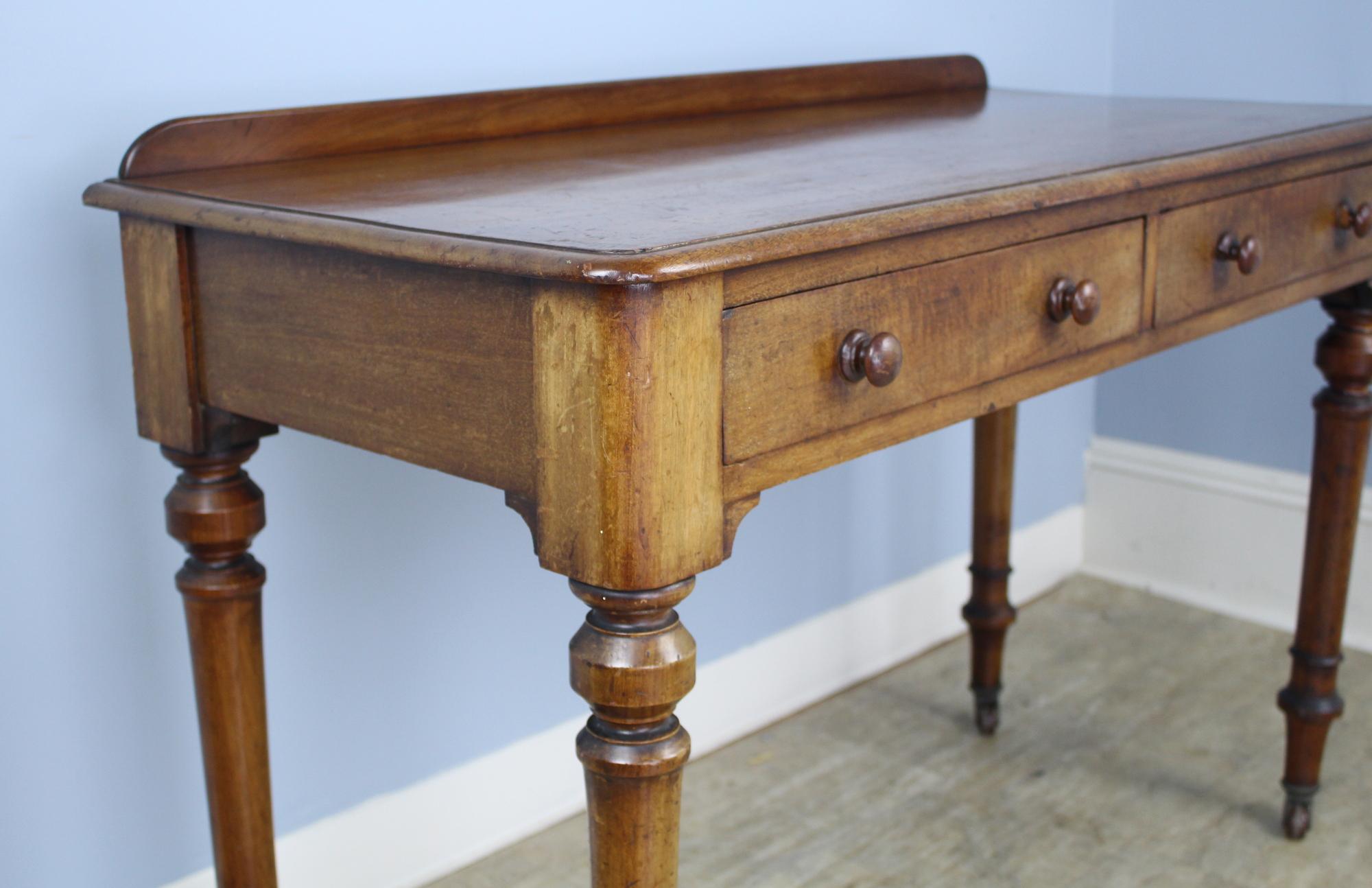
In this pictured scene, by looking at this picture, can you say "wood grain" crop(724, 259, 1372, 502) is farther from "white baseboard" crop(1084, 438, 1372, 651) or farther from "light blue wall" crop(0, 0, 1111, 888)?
"white baseboard" crop(1084, 438, 1372, 651)

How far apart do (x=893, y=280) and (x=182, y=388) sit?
0.62 meters

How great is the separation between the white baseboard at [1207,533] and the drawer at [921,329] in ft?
4.64

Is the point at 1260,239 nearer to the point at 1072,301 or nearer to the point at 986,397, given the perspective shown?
the point at 1072,301

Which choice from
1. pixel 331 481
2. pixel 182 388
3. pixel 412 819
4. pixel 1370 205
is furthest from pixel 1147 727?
pixel 182 388

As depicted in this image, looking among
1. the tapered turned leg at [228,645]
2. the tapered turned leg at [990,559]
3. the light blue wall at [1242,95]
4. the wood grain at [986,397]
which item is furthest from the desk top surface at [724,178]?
the light blue wall at [1242,95]

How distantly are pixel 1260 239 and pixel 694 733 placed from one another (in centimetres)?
109

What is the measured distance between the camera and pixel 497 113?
1597 millimetres

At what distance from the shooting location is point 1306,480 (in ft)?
8.50

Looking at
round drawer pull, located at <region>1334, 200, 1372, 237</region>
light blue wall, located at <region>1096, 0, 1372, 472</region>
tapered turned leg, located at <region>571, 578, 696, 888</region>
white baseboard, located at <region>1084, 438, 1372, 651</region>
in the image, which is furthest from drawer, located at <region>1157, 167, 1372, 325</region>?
white baseboard, located at <region>1084, 438, 1372, 651</region>

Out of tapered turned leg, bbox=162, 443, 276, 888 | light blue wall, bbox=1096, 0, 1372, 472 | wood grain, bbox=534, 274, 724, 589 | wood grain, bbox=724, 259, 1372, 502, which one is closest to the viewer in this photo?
wood grain, bbox=534, 274, 724, 589

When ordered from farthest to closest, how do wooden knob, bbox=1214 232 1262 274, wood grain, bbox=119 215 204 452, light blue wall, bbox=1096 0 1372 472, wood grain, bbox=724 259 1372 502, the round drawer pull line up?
1. light blue wall, bbox=1096 0 1372 472
2. the round drawer pull
3. wooden knob, bbox=1214 232 1262 274
4. wood grain, bbox=119 215 204 452
5. wood grain, bbox=724 259 1372 502

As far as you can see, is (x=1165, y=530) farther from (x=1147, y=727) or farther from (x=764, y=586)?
(x=764, y=586)

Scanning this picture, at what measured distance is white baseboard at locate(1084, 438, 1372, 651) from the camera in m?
2.61

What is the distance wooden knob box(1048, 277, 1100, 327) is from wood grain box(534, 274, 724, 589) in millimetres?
417
